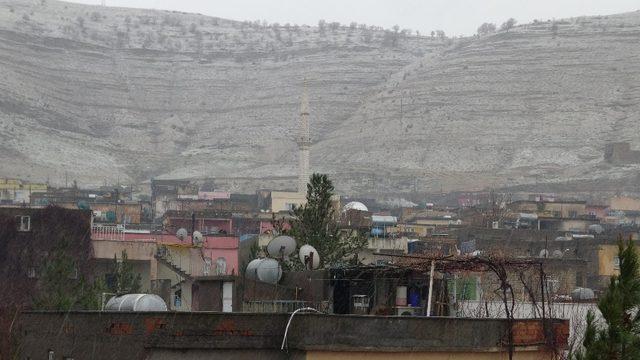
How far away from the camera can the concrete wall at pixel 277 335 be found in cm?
1541

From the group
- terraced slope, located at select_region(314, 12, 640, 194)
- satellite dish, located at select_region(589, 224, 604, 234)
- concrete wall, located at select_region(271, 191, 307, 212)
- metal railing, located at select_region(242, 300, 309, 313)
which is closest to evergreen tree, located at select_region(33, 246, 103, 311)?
metal railing, located at select_region(242, 300, 309, 313)

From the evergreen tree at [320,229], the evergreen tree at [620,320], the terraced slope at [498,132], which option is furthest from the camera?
the terraced slope at [498,132]

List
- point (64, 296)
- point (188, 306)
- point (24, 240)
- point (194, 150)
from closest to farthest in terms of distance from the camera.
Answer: point (188, 306) < point (64, 296) < point (24, 240) < point (194, 150)

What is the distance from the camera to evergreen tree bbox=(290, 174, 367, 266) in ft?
99.2

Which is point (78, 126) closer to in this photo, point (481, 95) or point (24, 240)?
point (481, 95)

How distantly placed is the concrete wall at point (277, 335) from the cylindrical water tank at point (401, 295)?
2.49 meters

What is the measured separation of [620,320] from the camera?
15.1m

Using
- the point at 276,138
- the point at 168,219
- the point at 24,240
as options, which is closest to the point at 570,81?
the point at 276,138

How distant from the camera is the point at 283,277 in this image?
2067 centimetres

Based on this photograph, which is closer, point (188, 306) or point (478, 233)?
point (188, 306)

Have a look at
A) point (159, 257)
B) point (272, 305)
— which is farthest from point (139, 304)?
point (159, 257)

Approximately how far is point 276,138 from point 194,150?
27.7 feet

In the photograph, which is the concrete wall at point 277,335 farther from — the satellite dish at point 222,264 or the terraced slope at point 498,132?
the terraced slope at point 498,132

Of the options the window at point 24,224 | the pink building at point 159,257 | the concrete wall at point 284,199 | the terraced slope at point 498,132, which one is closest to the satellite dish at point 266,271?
the pink building at point 159,257
